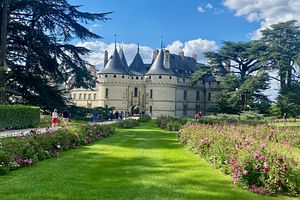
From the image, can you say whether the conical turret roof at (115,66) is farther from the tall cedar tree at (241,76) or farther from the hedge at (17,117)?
the hedge at (17,117)

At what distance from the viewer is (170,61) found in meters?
55.2

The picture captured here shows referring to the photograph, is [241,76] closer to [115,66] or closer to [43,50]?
[115,66]

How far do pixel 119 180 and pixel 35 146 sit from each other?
2941mm

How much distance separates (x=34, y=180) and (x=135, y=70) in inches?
2005

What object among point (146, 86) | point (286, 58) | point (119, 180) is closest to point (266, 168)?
point (119, 180)

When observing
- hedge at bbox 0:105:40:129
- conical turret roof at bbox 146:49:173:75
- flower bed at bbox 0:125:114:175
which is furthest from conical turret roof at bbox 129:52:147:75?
flower bed at bbox 0:125:114:175

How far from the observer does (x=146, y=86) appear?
53.8m

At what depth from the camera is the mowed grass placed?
5391mm

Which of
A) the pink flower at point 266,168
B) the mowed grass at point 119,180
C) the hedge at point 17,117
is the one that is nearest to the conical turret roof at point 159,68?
the hedge at point 17,117

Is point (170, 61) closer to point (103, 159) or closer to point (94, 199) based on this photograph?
point (103, 159)

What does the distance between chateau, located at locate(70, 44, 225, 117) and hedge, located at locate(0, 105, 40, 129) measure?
32.4 metres

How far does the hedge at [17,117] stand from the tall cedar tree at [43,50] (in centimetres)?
565

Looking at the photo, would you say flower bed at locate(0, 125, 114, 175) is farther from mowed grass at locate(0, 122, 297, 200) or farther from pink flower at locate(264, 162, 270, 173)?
pink flower at locate(264, 162, 270, 173)

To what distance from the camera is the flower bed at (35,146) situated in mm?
7082
